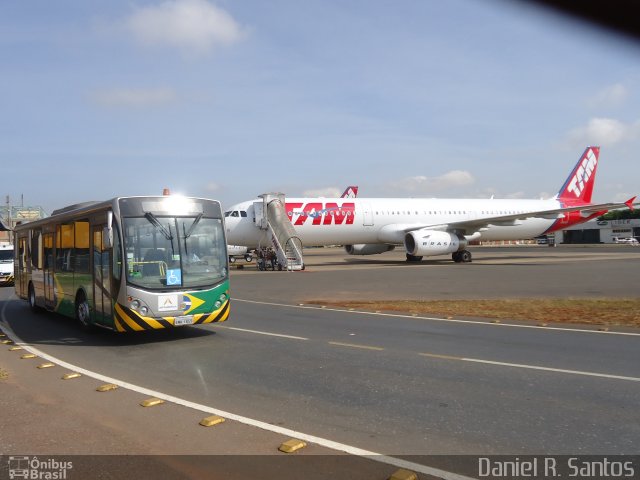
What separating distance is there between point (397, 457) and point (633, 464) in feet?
6.12

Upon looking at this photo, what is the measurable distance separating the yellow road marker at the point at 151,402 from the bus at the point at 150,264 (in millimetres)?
3577

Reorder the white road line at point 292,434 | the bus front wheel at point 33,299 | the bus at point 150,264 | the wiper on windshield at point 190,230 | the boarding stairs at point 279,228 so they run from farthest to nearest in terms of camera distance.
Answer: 1. the boarding stairs at point 279,228
2. the bus front wheel at point 33,299
3. the wiper on windshield at point 190,230
4. the bus at point 150,264
5. the white road line at point 292,434

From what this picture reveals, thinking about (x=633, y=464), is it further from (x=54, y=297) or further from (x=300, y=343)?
(x=54, y=297)

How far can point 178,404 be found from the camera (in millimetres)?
6414

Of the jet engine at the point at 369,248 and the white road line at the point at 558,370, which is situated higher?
the jet engine at the point at 369,248

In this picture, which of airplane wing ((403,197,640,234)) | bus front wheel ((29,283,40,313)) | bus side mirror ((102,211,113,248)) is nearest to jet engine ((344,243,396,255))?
airplane wing ((403,197,640,234))

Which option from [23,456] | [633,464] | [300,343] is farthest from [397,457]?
[300,343]

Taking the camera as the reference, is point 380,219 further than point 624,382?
Yes

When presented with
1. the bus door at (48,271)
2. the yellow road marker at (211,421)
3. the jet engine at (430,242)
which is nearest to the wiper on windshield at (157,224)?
the bus door at (48,271)

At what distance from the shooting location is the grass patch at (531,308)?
12.5 metres

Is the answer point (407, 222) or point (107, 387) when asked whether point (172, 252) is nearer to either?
point (107, 387)

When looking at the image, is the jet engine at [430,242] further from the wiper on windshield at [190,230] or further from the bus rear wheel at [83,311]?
the bus rear wheel at [83,311]

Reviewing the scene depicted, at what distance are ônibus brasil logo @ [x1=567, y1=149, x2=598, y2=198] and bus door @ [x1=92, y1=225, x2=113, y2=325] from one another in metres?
40.1

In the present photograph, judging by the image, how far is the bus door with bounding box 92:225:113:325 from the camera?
10.4 meters
